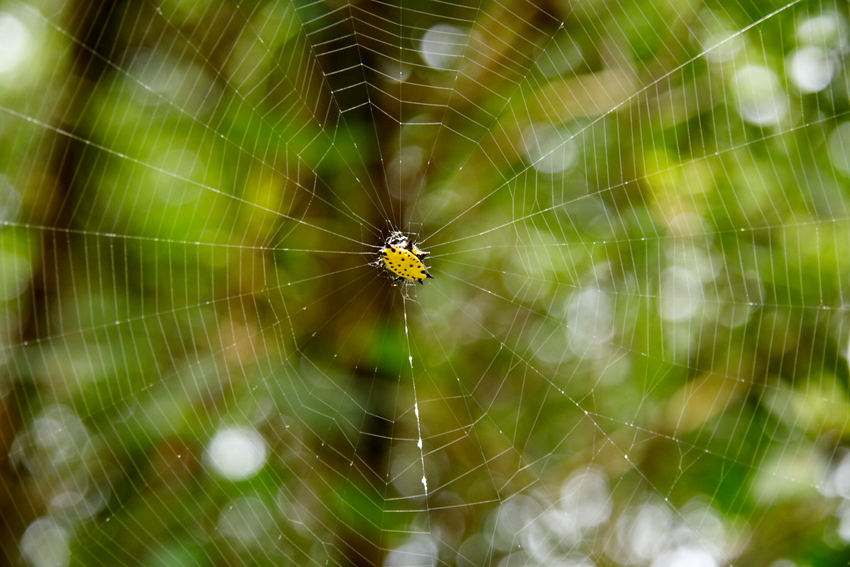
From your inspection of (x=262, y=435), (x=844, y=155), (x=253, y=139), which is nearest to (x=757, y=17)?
(x=844, y=155)

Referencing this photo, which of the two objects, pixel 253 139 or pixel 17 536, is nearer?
pixel 17 536

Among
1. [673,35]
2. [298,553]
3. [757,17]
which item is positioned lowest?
[298,553]

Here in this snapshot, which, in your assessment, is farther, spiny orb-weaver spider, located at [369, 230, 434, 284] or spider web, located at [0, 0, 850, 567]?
spiny orb-weaver spider, located at [369, 230, 434, 284]

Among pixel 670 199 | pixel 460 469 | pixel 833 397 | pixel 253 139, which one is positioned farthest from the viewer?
pixel 460 469

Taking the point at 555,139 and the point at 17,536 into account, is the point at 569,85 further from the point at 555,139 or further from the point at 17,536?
the point at 17,536

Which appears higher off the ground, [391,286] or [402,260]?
[402,260]

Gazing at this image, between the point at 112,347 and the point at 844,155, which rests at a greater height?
the point at 844,155

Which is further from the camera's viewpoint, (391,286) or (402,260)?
(402,260)

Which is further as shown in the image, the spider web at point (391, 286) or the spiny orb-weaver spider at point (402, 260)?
the spiny orb-weaver spider at point (402, 260)
